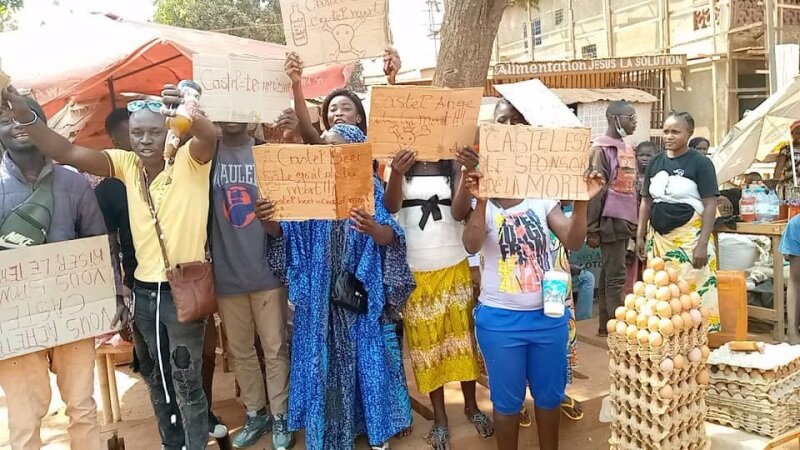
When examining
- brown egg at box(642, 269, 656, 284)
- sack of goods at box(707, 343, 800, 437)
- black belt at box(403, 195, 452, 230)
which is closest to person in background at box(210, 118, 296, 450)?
black belt at box(403, 195, 452, 230)

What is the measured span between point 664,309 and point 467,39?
3.25 m

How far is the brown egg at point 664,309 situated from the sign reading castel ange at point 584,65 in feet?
34.2

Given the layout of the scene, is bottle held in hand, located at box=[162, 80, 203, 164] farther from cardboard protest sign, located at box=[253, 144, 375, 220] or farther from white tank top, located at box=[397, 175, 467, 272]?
white tank top, located at box=[397, 175, 467, 272]

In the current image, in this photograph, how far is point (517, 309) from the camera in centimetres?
286

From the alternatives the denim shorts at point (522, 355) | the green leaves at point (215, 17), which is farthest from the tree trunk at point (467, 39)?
the green leaves at point (215, 17)

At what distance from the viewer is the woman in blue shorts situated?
2.85m

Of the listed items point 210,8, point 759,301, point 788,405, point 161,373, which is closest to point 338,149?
point 161,373

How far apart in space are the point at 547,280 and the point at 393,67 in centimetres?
141

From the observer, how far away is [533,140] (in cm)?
275

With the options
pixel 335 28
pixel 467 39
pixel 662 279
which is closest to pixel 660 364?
pixel 662 279

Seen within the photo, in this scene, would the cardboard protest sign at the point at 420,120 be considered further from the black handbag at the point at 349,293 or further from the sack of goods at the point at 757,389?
the sack of goods at the point at 757,389

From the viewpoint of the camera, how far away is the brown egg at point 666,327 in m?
2.62

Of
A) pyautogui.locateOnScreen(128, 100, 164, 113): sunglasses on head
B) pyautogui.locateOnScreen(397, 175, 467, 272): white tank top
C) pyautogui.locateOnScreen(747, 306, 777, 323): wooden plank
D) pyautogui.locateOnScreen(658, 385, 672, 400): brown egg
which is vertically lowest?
pyautogui.locateOnScreen(747, 306, 777, 323): wooden plank

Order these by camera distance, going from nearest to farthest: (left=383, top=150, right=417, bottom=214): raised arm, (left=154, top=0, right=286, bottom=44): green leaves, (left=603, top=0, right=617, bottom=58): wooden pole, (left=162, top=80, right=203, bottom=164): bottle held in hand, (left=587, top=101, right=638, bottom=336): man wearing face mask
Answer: (left=162, top=80, right=203, bottom=164): bottle held in hand, (left=383, top=150, right=417, bottom=214): raised arm, (left=587, top=101, right=638, bottom=336): man wearing face mask, (left=603, top=0, right=617, bottom=58): wooden pole, (left=154, top=0, right=286, bottom=44): green leaves
